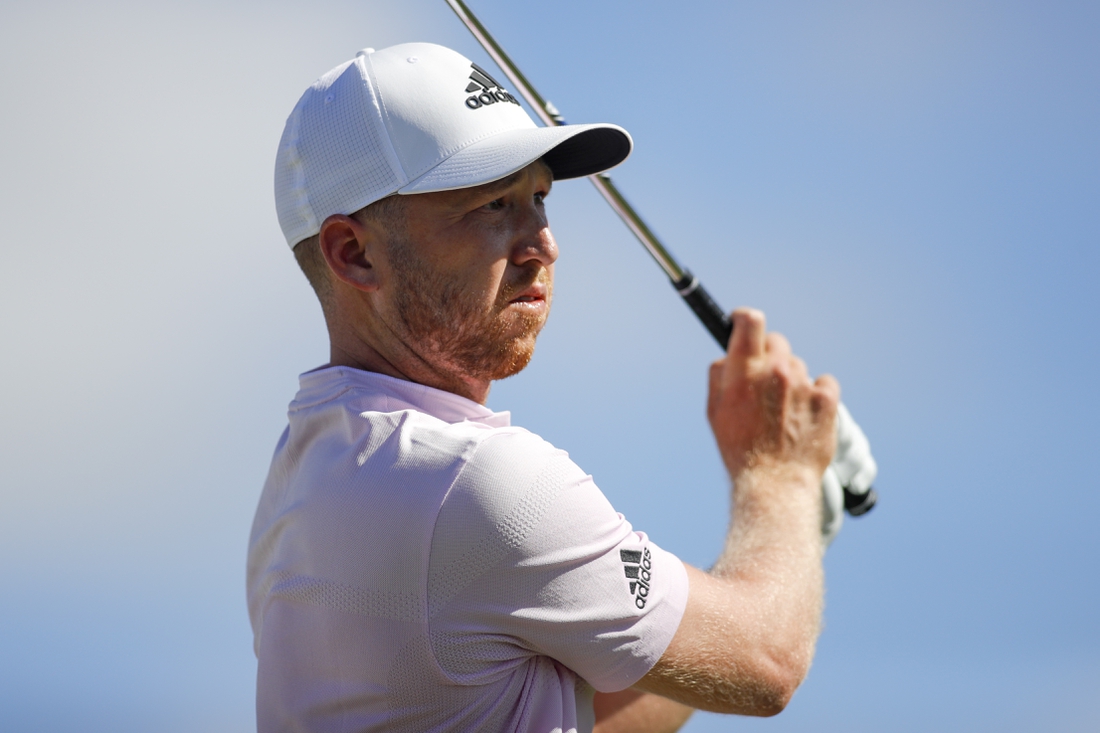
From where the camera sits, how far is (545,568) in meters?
2.08

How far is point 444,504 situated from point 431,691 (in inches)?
14.5

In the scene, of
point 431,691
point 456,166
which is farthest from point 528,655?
point 456,166

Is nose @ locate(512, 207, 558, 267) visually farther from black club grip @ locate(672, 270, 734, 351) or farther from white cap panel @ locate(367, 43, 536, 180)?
black club grip @ locate(672, 270, 734, 351)

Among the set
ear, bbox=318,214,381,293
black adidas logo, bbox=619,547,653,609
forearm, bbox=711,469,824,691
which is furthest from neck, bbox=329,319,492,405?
forearm, bbox=711,469,824,691

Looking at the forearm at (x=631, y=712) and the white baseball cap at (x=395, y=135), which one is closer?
the white baseball cap at (x=395, y=135)

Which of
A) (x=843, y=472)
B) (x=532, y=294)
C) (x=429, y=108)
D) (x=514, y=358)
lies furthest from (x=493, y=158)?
(x=843, y=472)

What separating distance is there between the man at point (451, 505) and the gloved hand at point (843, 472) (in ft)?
2.20

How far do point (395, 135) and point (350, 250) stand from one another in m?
0.28

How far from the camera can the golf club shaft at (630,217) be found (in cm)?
348

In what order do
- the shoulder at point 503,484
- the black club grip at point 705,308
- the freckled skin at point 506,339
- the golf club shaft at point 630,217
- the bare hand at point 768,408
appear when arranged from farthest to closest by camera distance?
the black club grip at point 705,308 < the golf club shaft at point 630,217 < the bare hand at point 768,408 < the freckled skin at point 506,339 < the shoulder at point 503,484

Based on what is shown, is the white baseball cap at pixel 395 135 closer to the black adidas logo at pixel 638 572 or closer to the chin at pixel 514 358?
the chin at pixel 514 358

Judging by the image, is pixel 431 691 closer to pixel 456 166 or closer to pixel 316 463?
pixel 316 463

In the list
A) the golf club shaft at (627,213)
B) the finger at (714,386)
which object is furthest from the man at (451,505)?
the golf club shaft at (627,213)

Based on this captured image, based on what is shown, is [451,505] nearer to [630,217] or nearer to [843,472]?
[630,217]
